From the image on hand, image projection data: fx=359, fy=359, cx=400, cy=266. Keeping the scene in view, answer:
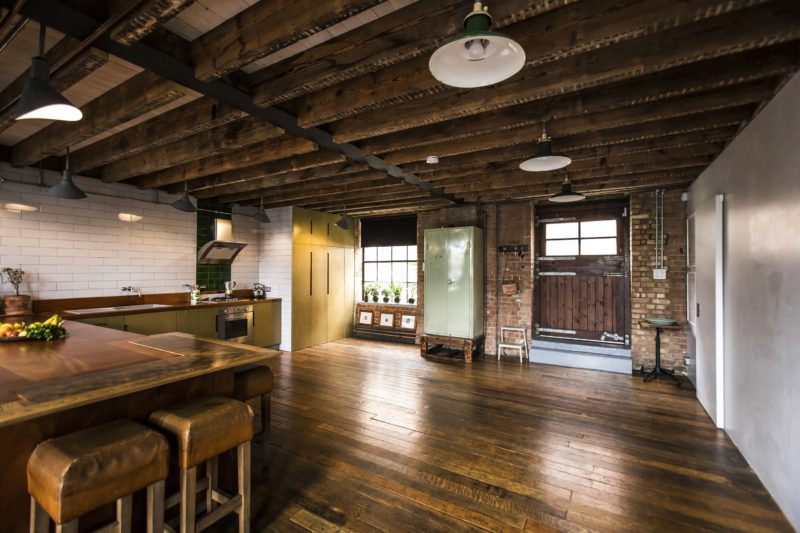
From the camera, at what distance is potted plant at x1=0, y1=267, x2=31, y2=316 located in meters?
3.99

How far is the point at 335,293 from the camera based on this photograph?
7555 mm

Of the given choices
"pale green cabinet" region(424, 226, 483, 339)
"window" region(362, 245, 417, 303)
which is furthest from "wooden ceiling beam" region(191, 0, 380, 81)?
"window" region(362, 245, 417, 303)

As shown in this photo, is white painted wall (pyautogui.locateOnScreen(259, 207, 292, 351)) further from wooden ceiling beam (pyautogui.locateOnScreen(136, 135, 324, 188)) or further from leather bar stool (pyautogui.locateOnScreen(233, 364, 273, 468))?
leather bar stool (pyautogui.locateOnScreen(233, 364, 273, 468))

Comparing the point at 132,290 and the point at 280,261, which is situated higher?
the point at 280,261

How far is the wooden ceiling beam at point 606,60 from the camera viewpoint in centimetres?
183

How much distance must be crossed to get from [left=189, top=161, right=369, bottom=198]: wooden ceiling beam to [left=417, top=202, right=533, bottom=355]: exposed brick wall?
3.09 metres

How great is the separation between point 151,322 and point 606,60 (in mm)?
5525

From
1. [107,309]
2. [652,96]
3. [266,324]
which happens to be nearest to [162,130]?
[107,309]

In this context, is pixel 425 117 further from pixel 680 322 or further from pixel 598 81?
pixel 680 322

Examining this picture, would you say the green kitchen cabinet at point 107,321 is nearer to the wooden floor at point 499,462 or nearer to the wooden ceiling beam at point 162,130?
the wooden ceiling beam at point 162,130

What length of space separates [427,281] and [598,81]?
14.2 feet

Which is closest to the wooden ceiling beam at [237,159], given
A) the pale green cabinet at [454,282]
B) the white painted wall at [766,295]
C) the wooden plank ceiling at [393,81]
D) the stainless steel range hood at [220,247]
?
the wooden plank ceiling at [393,81]

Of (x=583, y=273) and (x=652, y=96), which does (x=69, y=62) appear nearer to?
(x=652, y=96)

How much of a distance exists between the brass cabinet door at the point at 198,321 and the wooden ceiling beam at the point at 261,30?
3.90 metres
